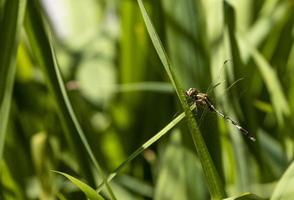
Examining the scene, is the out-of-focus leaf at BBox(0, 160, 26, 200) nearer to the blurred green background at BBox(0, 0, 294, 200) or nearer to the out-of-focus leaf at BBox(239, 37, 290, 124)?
the blurred green background at BBox(0, 0, 294, 200)

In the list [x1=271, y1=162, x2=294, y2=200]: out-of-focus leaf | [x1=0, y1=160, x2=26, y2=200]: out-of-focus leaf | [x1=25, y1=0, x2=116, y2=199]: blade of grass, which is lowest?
[x1=271, y1=162, x2=294, y2=200]: out-of-focus leaf

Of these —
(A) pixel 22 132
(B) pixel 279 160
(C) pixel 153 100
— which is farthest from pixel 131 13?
(B) pixel 279 160

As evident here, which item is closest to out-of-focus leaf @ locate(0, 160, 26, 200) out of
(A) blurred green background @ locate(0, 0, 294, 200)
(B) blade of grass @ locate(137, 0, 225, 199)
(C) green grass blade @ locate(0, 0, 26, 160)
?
(A) blurred green background @ locate(0, 0, 294, 200)

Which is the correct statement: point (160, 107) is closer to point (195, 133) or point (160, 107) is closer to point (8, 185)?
point (8, 185)

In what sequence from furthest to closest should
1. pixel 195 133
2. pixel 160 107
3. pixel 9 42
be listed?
pixel 160 107 → pixel 9 42 → pixel 195 133

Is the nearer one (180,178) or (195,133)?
(195,133)

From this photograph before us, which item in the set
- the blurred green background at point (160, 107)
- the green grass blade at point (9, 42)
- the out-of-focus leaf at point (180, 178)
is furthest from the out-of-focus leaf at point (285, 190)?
the green grass blade at point (9, 42)

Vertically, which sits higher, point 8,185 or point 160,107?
point 160,107

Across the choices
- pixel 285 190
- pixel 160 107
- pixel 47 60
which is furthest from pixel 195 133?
pixel 160 107
